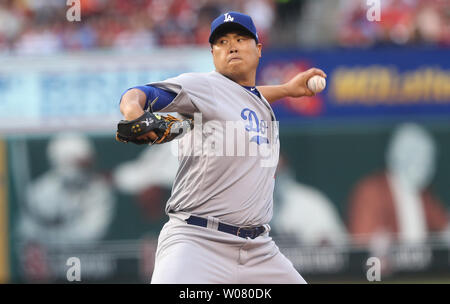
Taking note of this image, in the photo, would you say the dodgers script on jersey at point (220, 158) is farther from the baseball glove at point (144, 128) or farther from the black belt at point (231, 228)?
the baseball glove at point (144, 128)

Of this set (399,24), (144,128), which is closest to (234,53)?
(144,128)

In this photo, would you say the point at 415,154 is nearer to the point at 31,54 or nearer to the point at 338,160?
the point at 338,160

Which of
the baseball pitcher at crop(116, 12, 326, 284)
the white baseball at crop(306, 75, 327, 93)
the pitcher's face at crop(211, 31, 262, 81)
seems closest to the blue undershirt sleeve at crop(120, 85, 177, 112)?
the baseball pitcher at crop(116, 12, 326, 284)

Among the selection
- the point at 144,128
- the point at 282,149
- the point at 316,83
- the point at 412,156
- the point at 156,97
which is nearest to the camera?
the point at 144,128

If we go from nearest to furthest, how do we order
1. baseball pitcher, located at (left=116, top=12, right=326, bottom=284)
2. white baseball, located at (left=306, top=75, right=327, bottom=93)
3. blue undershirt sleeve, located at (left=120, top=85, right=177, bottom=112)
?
blue undershirt sleeve, located at (left=120, top=85, right=177, bottom=112)
baseball pitcher, located at (left=116, top=12, right=326, bottom=284)
white baseball, located at (left=306, top=75, right=327, bottom=93)

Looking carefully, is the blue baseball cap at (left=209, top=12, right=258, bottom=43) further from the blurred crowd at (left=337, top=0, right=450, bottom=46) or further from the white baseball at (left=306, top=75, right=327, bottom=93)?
the blurred crowd at (left=337, top=0, right=450, bottom=46)

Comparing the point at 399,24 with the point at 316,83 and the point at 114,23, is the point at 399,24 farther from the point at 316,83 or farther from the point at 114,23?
the point at 316,83
